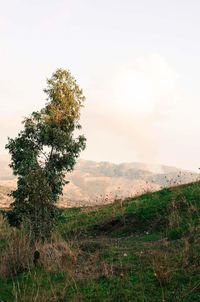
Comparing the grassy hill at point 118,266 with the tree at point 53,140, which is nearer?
the grassy hill at point 118,266

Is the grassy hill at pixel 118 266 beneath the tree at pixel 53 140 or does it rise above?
beneath

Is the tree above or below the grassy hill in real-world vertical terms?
above

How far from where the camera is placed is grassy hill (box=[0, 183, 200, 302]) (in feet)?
35.0

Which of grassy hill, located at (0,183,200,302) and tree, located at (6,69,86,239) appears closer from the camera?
grassy hill, located at (0,183,200,302)

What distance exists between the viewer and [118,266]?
41.5 feet

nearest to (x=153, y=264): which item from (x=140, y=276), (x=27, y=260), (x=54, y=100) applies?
(x=140, y=276)

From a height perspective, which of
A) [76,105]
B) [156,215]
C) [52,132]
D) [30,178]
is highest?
[76,105]

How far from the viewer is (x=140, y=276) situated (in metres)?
11.5

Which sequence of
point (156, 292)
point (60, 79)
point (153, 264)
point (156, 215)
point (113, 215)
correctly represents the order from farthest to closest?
point (60, 79), point (113, 215), point (156, 215), point (153, 264), point (156, 292)

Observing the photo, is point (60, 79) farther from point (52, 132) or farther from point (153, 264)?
point (153, 264)

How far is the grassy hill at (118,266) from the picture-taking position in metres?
10.7

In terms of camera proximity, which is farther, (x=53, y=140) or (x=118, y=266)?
(x=53, y=140)

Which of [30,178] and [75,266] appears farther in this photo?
[30,178]

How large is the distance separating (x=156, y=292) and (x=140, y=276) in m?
1.06
